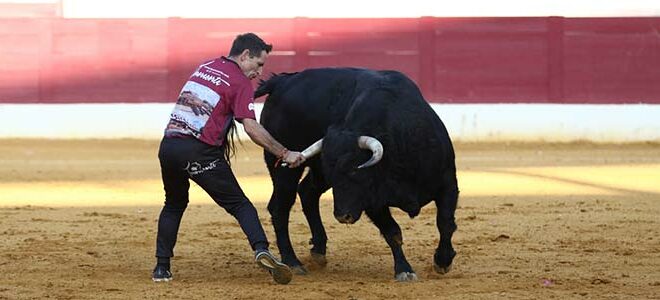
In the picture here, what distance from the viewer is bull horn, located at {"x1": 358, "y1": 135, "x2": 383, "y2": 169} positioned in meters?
6.02

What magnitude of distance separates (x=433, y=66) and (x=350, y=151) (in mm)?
12498

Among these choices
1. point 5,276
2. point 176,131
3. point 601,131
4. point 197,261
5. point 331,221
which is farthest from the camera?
point 601,131

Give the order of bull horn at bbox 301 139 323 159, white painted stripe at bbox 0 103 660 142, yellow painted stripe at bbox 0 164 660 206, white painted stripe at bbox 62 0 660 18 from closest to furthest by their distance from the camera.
→ bull horn at bbox 301 139 323 159 → yellow painted stripe at bbox 0 164 660 206 → white painted stripe at bbox 0 103 660 142 → white painted stripe at bbox 62 0 660 18

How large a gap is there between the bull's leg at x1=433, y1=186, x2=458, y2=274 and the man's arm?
79cm

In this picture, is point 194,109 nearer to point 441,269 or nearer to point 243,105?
point 243,105

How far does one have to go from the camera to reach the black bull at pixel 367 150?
6.17 metres

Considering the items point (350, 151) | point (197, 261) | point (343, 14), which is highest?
point (343, 14)

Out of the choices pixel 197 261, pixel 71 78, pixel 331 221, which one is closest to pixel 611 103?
pixel 71 78

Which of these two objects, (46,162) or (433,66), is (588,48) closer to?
(433,66)

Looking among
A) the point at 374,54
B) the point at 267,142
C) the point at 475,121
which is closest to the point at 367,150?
the point at 267,142

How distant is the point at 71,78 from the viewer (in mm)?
18672

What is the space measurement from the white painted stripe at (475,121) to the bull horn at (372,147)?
11.7 metres

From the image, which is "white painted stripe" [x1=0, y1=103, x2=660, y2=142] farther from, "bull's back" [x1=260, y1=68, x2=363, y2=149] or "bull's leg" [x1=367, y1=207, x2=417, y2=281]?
"bull's leg" [x1=367, y1=207, x2=417, y2=281]

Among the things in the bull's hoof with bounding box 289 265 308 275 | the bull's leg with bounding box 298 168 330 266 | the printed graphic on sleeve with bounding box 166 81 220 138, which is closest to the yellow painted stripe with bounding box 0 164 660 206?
the bull's leg with bounding box 298 168 330 266
